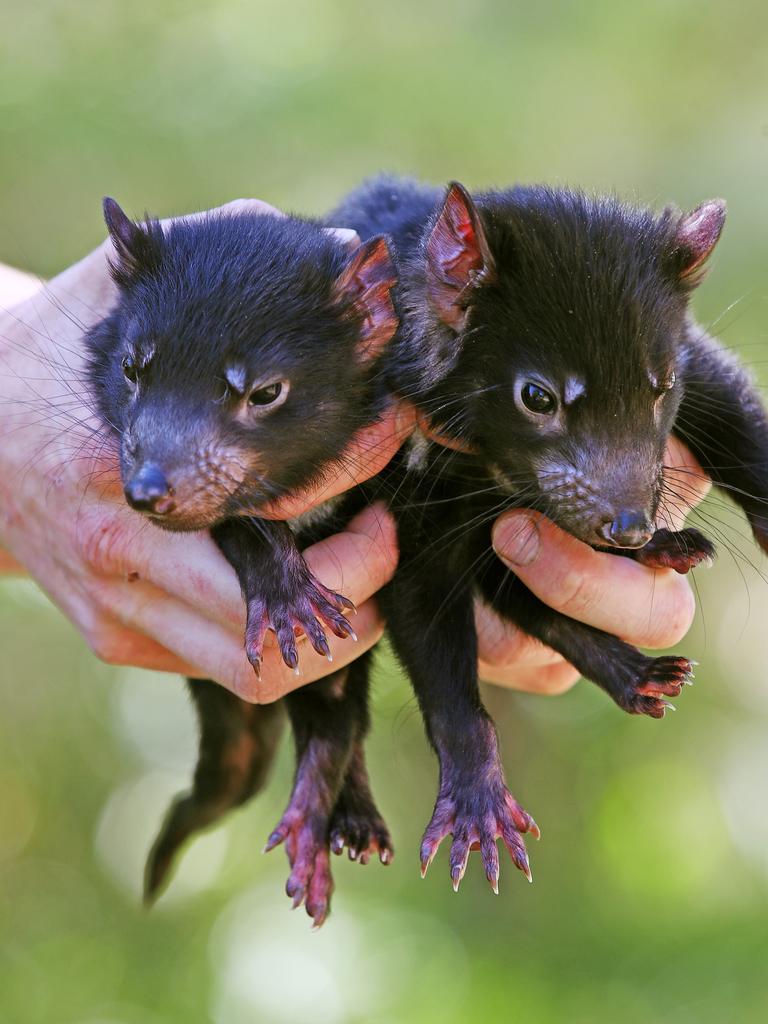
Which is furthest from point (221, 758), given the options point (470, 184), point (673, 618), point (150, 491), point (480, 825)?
point (470, 184)

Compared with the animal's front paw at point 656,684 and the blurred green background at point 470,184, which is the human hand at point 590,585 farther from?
the blurred green background at point 470,184

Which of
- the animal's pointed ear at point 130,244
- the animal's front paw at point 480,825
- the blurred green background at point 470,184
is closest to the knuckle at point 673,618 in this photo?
the animal's front paw at point 480,825

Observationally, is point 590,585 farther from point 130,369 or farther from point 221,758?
point 221,758

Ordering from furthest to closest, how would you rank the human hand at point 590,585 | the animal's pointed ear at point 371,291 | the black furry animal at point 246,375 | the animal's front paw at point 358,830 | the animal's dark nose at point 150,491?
the animal's front paw at point 358,830 → the human hand at point 590,585 → the animal's pointed ear at point 371,291 → the black furry animal at point 246,375 → the animal's dark nose at point 150,491

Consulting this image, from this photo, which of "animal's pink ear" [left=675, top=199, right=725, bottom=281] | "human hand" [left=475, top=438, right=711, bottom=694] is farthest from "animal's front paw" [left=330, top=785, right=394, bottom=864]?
"animal's pink ear" [left=675, top=199, right=725, bottom=281]

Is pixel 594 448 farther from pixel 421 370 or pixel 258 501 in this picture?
pixel 258 501

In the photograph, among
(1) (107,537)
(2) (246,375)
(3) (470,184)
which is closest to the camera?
(2) (246,375)
